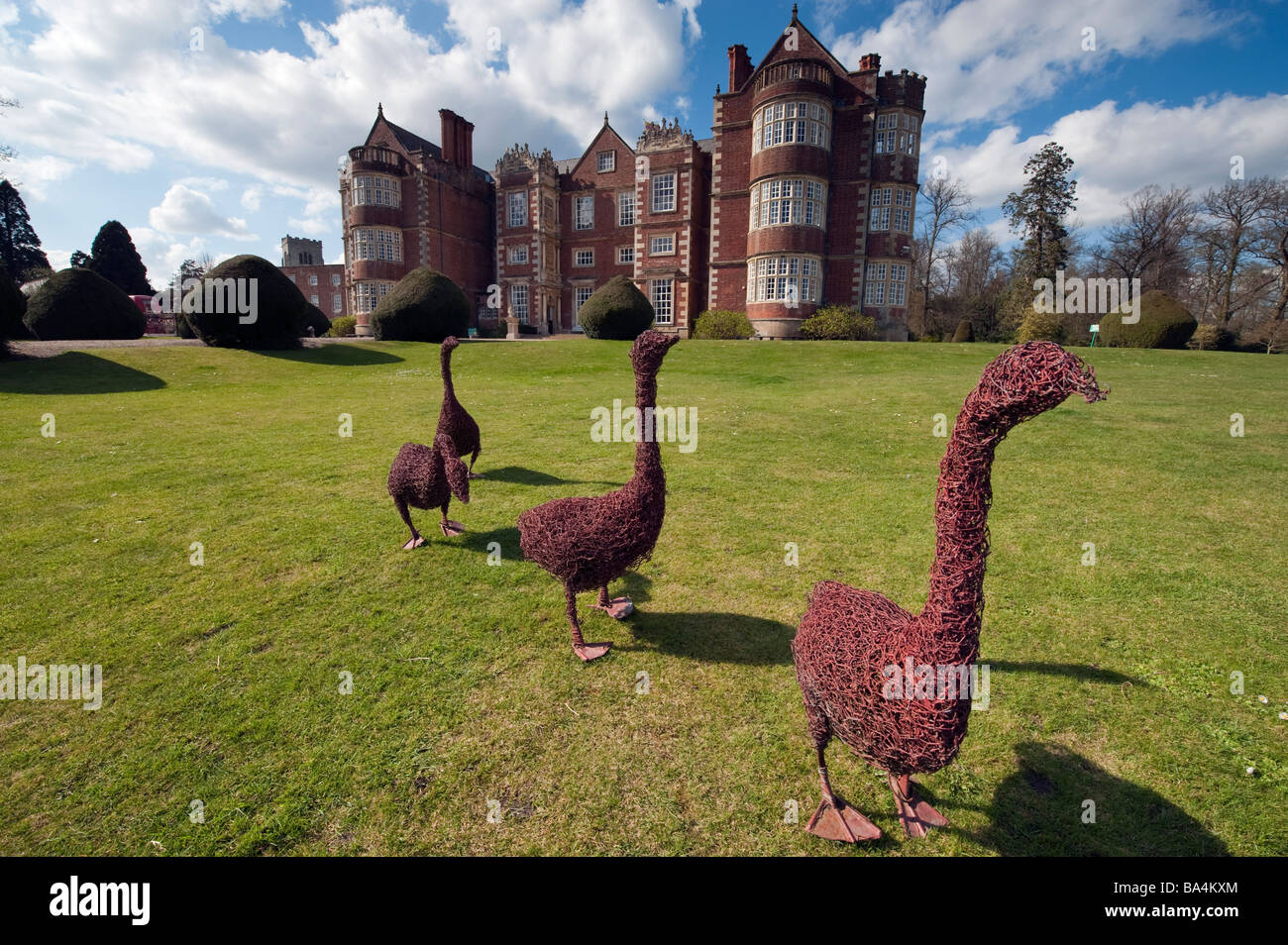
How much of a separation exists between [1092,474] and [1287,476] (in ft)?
9.38

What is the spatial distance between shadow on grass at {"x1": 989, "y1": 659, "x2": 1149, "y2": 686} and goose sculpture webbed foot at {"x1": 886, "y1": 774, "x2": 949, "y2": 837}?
1732 millimetres

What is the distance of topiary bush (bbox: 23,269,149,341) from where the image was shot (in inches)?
959

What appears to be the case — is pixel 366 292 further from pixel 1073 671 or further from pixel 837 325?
pixel 1073 671

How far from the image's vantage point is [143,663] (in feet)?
14.4

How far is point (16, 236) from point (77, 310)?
4638 centimetres

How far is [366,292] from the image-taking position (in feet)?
148

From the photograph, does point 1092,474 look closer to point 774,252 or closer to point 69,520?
point 69,520

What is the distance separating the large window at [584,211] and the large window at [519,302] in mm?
7197

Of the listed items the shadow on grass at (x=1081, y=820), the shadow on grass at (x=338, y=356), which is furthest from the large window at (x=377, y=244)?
the shadow on grass at (x=1081, y=820)

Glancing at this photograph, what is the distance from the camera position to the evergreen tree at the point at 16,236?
50781 millimetres

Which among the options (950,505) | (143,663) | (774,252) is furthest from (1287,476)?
(774,252)

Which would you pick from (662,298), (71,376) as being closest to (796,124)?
(662,298)

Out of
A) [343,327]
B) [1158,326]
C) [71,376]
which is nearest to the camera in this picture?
[71,376]

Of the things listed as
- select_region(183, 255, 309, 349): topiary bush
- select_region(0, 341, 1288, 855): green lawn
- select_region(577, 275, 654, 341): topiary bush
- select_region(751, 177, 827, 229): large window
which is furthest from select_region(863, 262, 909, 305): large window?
select_region(183, 255, 309, 349): topiary bush
